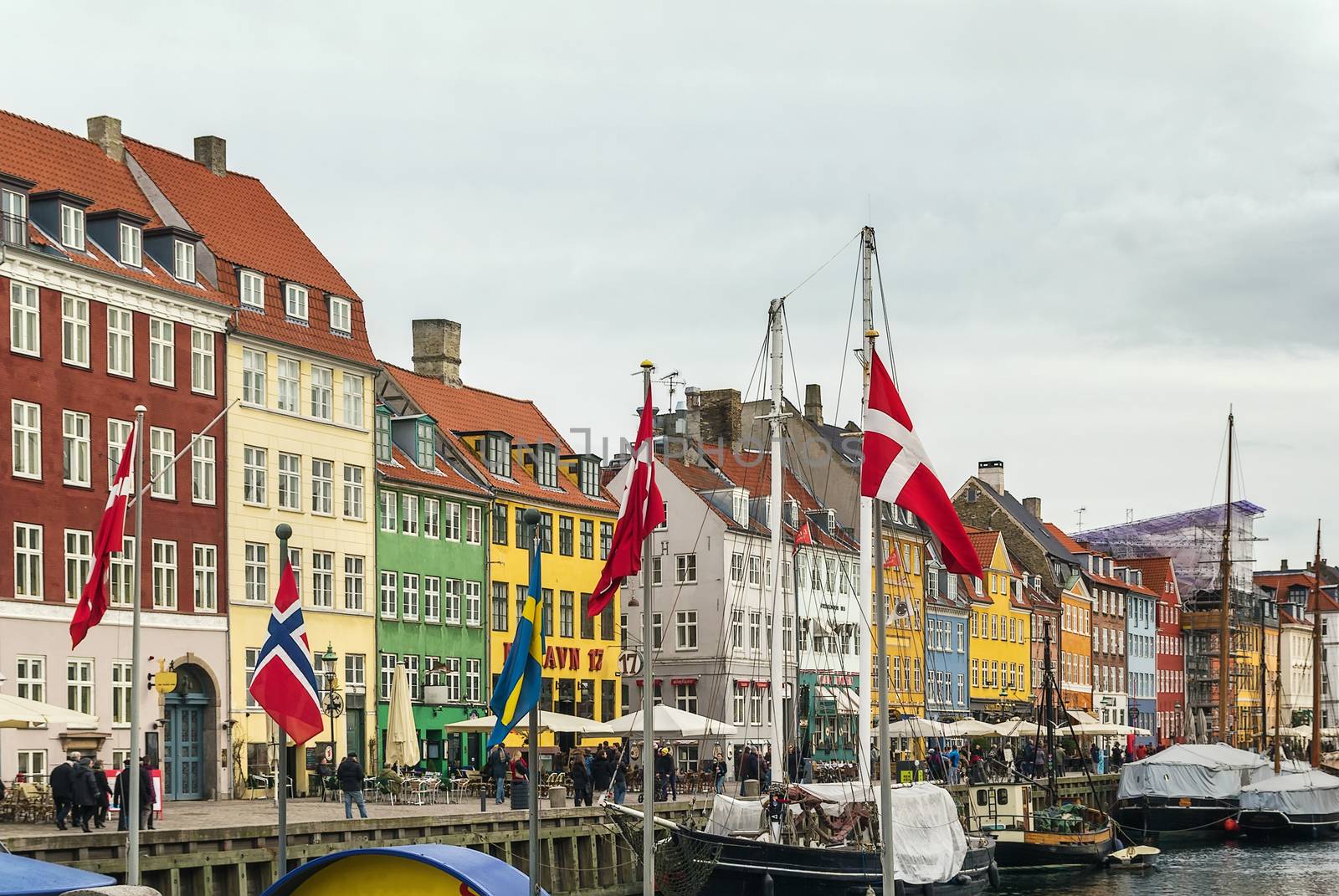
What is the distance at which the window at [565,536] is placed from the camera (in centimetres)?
7356

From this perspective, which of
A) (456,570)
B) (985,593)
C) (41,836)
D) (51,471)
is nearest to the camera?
(41,836)

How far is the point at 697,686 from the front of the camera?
81125 mm

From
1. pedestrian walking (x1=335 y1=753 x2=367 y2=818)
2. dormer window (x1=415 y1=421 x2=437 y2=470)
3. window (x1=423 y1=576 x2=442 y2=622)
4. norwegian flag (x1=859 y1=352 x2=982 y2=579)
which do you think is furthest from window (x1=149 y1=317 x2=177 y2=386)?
norwegian flag (x1=859 y1=352 x2=982 y2=579)

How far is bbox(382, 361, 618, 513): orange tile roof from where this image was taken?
70.4 meters

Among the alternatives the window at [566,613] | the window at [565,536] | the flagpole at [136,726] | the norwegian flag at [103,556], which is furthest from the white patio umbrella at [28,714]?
the window at [565,536]

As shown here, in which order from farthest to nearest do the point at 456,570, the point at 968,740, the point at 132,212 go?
the point at 968,740
the point at 456,570
the point at 132,212

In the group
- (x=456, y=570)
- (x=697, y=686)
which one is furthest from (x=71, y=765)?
(x=697, y=686)

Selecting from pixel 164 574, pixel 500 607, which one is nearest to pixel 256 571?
pixel 164 574

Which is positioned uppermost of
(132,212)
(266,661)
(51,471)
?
(132,212)

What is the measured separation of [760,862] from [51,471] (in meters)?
20.4

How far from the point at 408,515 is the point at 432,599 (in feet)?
9.90

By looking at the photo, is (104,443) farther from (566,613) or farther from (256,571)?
(566,613)

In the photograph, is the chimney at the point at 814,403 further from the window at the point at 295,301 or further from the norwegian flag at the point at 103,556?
the norwegian flag at the point at 103,556

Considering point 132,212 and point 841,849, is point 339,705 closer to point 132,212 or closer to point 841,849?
point 132,212
